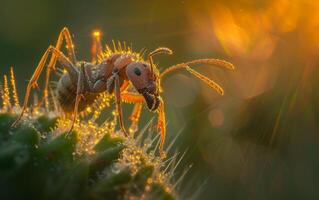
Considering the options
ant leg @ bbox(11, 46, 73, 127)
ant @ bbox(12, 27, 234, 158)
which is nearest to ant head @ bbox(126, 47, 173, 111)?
ant @ bbox(12, 27, 234, 158)

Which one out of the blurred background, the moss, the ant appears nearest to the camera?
the moss

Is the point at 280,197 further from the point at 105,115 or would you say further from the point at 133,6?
the point at 133,6

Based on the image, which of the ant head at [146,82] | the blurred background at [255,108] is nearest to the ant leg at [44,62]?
the ant head at [146,82]

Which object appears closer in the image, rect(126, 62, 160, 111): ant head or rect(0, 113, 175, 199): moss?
rect(0, 113, 175, 199): moss

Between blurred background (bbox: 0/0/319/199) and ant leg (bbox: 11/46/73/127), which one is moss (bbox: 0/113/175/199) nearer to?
ant leg (bbox: 11/46/73/127)

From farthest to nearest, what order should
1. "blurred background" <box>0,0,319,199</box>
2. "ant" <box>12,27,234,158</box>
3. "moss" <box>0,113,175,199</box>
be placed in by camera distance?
"blurred background" <box>0,0,319,199</box>
"ant" <box>12,27,234,158</box>
"moss" <box>0,113,175,199</box>

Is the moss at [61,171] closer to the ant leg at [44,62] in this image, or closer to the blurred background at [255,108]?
the ant leg at [44,62]

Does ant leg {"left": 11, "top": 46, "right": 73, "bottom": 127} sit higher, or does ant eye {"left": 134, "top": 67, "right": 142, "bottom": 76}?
ant eye {"left": 134, "top": 67, "right": 142, "bottom": 76}

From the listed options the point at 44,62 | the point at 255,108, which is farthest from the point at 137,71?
the point at 255,108
